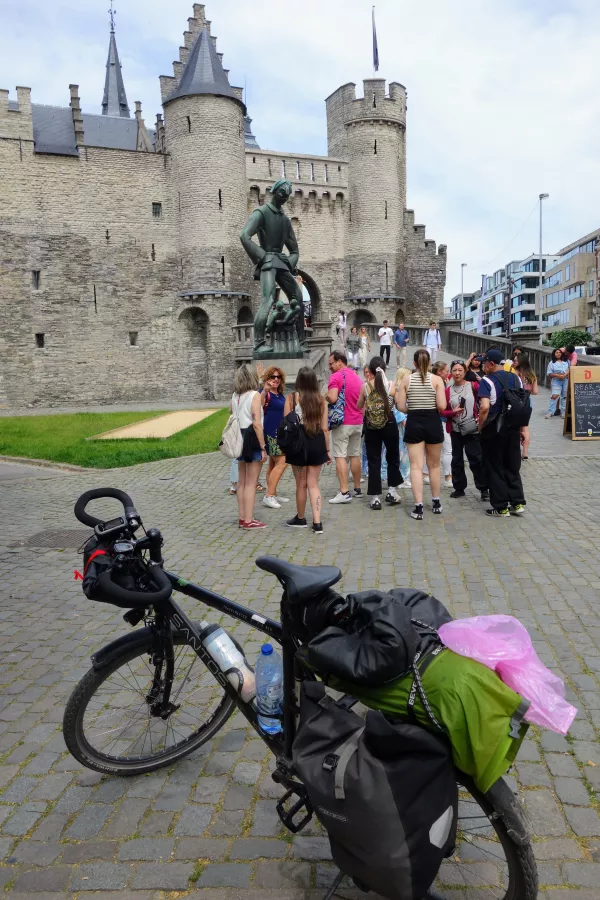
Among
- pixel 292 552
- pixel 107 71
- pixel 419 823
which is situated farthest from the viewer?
pixel 107 71

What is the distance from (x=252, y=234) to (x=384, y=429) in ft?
28.1

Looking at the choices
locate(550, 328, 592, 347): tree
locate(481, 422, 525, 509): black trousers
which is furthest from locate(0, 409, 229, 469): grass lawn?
locate(550, 328, 592, 347): tree

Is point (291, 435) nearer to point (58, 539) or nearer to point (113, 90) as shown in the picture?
point (58, 539)

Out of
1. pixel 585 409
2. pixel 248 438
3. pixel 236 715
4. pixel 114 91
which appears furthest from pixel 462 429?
pixel 114 91

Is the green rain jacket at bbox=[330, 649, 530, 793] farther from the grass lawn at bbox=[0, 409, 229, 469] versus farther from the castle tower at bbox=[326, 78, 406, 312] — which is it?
the castle tower at bbox=[326, 78, 406, 312]

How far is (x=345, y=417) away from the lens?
8.59 metres

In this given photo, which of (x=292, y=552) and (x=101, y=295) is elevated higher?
(x=101, y=295)

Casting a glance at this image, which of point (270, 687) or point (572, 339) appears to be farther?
point (572, 339)

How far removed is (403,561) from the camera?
242 inches

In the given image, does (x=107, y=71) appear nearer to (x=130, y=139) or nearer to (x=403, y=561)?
(x=130, y=139)

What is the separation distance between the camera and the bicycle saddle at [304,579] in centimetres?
222

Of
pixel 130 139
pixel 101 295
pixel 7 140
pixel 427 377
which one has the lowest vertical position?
pixel 427 377

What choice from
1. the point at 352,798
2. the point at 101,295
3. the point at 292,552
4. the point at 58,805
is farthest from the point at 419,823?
the point at 101,295

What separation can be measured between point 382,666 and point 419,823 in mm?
420
